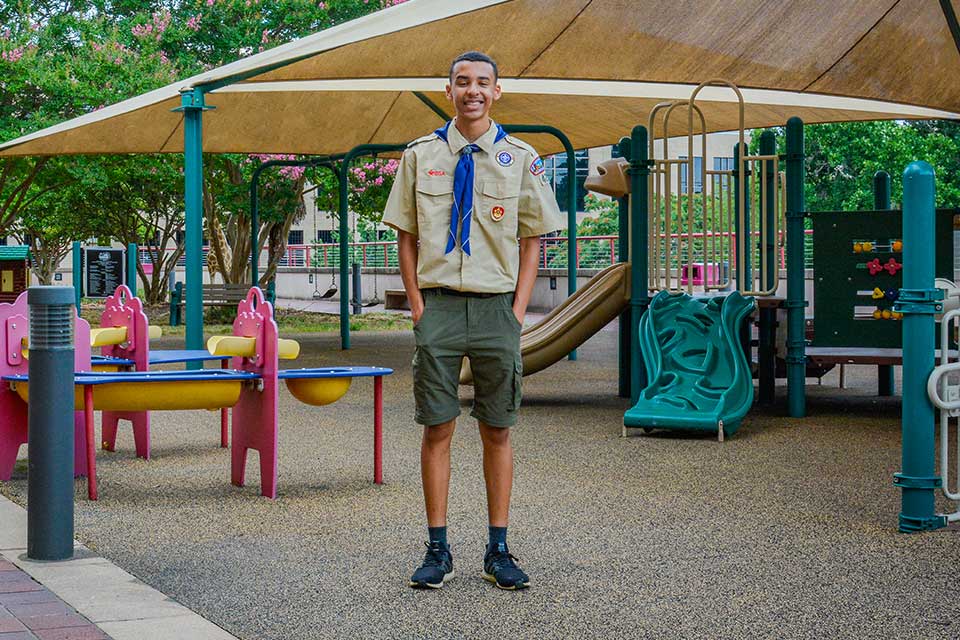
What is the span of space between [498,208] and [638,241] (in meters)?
5.40

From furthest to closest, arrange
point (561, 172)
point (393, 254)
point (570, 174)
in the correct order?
1. point (561, 172)
2. point (393, 254)
3. point (570, 174)

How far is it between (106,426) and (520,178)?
14.5ft

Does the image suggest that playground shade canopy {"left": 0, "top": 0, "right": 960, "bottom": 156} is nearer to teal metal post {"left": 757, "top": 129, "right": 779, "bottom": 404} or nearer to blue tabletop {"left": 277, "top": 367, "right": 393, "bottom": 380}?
teal metal post {"left": 757, "top": 129, "right": 779, "bottom": 404}

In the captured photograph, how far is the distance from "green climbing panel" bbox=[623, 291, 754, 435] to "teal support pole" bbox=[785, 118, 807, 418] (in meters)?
0.56

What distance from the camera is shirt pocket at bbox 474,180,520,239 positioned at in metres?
4.46

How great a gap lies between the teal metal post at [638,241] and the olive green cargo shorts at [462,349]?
523 cm

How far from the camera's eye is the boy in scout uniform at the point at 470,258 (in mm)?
4453

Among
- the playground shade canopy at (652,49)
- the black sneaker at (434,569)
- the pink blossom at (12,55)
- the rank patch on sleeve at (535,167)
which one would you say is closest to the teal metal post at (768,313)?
the playground shade canopy at (652,49)

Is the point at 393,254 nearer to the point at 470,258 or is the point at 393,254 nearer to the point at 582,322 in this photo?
the point at 582,322

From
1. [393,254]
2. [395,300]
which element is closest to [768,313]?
[395,300]

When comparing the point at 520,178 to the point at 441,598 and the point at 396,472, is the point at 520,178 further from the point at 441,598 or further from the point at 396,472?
the point at 396,472

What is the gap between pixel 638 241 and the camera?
9.76 metres

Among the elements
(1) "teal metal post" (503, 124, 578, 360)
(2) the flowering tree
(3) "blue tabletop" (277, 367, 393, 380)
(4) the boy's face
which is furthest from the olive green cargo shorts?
(2) the flowering tree

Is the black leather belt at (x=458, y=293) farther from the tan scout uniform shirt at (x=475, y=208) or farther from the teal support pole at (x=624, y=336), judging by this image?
the teal support pole at (x=624, y=336)
